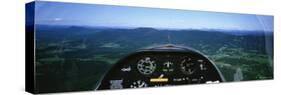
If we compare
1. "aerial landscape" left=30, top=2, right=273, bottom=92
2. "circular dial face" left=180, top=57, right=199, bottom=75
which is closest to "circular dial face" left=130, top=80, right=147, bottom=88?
"aerial landscape" left=30, top=2, right=273, bottom=92

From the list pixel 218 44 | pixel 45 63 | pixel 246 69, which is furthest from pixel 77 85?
pixel 246 69

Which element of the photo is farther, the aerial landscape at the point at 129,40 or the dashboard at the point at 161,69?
the dashboard at the point at 161,69

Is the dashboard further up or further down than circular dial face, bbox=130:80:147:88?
further up

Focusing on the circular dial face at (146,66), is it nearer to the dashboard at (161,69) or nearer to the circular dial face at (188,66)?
the dashboard at (161,69)

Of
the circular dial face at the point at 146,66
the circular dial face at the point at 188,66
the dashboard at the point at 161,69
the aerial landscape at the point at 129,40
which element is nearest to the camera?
the aerial landscape at the point at 129,40

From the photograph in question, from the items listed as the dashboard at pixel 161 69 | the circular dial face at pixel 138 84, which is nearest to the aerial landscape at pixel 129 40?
the dashboard at pixel 161 69

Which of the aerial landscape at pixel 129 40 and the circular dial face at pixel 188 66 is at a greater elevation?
the aerial landscape at pixel 129 40

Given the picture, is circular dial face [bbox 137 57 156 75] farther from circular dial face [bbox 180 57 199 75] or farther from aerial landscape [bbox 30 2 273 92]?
circular dial face [bbox 180 57 199 75]
